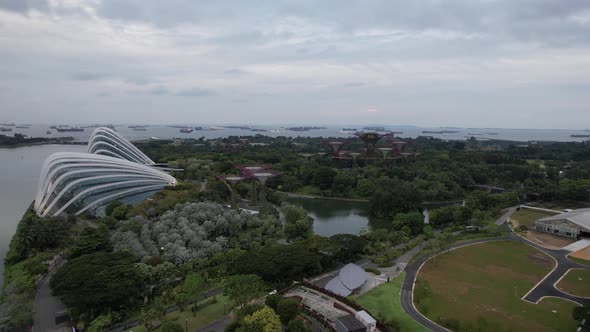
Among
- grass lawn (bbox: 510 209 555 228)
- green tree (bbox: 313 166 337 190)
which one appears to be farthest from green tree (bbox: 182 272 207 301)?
green tree (bbox: 313 166 337 190)

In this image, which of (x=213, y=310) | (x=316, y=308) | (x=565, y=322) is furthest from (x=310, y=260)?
(x=565, y=322)

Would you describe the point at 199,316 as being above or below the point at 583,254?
below

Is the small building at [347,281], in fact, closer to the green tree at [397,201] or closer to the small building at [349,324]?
the small building at [349,324]

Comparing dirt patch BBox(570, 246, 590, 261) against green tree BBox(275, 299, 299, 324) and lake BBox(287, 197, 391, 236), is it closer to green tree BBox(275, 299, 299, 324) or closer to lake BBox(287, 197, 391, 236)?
lake BBox(287, 197, 391, 236)

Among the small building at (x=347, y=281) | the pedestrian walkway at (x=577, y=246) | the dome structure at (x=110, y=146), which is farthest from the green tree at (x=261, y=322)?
the dome structure at (x=110, y=146)

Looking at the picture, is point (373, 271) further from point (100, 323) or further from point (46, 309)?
point (46, 309)

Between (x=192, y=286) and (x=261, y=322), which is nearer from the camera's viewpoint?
(x=261, y=322)

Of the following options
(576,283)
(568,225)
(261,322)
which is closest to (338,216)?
(568,225)
